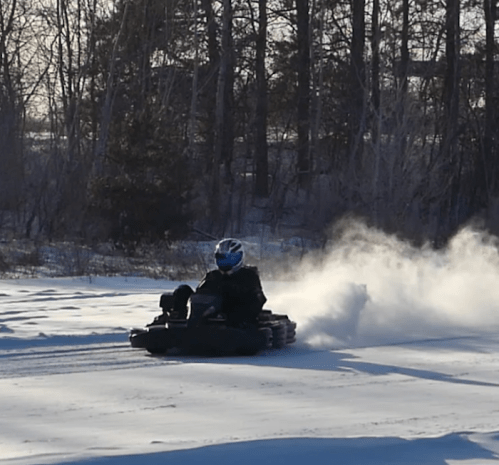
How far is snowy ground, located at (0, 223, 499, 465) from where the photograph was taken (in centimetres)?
735

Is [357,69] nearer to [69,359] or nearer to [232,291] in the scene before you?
[232,291]

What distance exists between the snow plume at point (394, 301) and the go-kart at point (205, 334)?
4.67 feet

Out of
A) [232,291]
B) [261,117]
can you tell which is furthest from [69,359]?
[261,117]

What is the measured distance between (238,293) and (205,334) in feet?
2.19

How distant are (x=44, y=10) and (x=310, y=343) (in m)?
38.1

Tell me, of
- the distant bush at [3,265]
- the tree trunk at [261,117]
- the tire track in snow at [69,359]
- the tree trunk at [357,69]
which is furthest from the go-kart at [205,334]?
the tree trunk at [261,117]

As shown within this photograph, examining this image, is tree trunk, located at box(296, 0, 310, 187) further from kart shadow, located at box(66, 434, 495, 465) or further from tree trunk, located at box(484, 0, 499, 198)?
kart shadow, located at box(66, 434, 495, 465)

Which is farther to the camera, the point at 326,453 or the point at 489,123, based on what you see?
the point at 489,123

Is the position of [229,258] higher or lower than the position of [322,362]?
higher

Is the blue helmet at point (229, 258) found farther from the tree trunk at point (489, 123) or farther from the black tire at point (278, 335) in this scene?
the tree trunk at point (489, 123)

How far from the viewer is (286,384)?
10.4 metres

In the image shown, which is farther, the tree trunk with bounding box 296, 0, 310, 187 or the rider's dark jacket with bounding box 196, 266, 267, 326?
the tree trunk with bounding box 296, 0, 310, 187

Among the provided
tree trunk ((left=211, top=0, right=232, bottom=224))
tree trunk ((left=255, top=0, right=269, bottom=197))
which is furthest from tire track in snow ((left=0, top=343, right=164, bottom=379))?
tree trunk ((left=255, top=0, right=269, bottom=197))

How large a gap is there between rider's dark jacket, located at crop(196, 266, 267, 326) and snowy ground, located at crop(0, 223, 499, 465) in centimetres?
50
